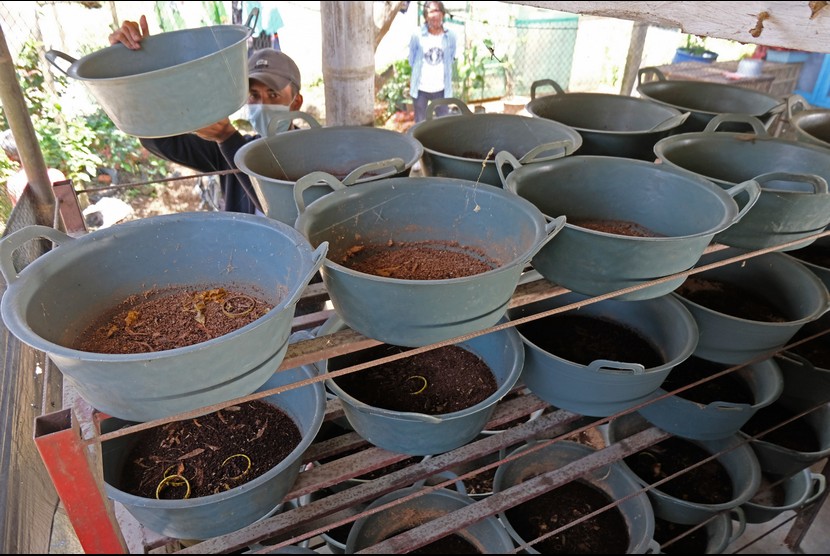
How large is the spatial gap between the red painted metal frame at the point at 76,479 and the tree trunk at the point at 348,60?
5.73 ft

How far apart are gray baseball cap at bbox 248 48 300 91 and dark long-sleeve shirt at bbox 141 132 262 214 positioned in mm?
219

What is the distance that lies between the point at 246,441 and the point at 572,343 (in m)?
0.94

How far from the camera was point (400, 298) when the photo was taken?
0.85m

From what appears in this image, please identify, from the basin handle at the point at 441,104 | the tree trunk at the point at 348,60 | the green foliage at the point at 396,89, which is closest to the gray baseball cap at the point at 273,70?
the tree trunk at the point at 348,60

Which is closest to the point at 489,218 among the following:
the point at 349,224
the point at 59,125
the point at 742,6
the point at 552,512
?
the point at 349,224

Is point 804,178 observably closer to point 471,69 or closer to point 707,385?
point 707,385

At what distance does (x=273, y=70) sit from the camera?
6.41 ft

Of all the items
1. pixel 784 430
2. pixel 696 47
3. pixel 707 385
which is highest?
pixel 696 47

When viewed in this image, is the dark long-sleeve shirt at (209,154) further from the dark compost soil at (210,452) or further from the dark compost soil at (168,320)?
the dark compost soil at (168,320)

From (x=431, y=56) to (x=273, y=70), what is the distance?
262 cm

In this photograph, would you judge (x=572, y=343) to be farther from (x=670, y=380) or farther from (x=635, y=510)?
(x=635, y=510)

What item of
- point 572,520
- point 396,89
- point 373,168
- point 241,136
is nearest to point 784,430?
point 572,520

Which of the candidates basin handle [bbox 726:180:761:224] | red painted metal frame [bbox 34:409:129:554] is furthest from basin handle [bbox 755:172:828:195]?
red painted metal frame [bbox 34:409:129:554]

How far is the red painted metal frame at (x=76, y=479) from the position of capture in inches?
28.9
